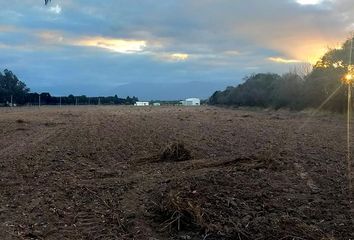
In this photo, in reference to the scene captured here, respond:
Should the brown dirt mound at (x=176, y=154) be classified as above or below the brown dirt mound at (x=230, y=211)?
above

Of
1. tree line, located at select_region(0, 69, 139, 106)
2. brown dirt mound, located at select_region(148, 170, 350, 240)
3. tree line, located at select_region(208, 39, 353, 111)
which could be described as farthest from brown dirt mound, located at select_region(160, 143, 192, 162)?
tree line, located at select_region(0, 69, 139, 106)

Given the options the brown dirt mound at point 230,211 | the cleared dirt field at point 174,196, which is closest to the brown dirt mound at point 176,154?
the cleared dirt field at point 174,196

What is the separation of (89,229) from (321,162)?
7.26 metres

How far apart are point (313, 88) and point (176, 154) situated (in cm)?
4127

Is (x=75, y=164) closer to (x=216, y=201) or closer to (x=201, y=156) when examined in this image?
(x=201, y=156)

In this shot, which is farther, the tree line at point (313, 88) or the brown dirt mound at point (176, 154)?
the tree line at point (313, 88)

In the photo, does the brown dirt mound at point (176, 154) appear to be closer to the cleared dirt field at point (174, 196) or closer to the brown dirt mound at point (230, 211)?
the cleared dirt field at point (174, 196)

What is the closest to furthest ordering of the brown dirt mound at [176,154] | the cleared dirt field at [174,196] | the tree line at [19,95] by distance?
the cleared dirt field at [174,196]
the brown dirt mound at [176,154]
the tree line at [19,95]

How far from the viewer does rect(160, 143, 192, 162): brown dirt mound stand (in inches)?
547

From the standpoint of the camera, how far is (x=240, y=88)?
9206cm

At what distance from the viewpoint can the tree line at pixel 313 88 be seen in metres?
46.9

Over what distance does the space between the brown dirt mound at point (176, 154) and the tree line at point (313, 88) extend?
109 ft

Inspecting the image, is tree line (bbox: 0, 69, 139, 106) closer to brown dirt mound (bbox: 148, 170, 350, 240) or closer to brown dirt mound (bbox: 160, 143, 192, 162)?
brown dirt mound (bbox: 160, 143, 192, 162)

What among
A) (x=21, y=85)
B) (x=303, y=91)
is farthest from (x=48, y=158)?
(x=21, y=85)
